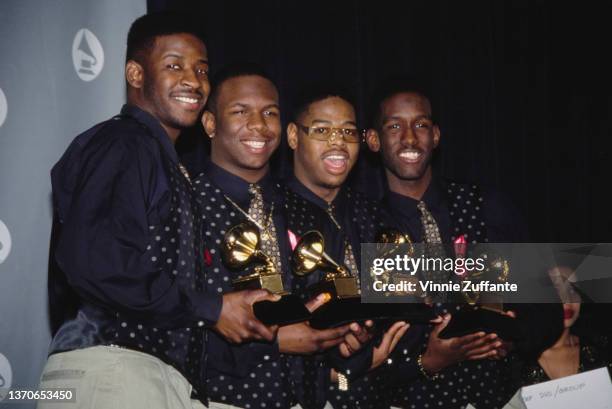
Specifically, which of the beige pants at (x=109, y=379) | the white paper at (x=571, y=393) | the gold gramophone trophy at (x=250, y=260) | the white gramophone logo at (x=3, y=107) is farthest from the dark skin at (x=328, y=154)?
the white gramophone logo at (x=3, y=107)

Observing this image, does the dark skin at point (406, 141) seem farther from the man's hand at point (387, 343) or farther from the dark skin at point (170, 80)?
the dark skin at point (170, 80)

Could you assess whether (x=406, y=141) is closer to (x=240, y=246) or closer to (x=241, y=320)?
(x=240, y=246)

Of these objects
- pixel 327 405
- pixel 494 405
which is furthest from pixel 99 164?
pixel 494 405

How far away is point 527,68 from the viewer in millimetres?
4711

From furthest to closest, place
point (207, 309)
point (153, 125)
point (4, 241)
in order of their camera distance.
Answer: point (4, 241), point (153, 125), point (207, 309)

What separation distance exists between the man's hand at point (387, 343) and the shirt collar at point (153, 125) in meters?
1.07

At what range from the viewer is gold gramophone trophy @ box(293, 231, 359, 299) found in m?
2.55

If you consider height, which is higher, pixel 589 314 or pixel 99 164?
pixel 99 164

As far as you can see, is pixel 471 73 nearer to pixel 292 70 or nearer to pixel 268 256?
pixel 292 70

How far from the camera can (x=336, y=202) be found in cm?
299

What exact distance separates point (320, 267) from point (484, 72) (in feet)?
8.21

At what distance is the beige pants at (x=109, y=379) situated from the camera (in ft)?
6.26

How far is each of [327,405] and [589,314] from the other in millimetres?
1309

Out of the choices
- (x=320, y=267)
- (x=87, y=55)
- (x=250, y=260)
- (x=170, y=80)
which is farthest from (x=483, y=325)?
(x=87, y=55)
